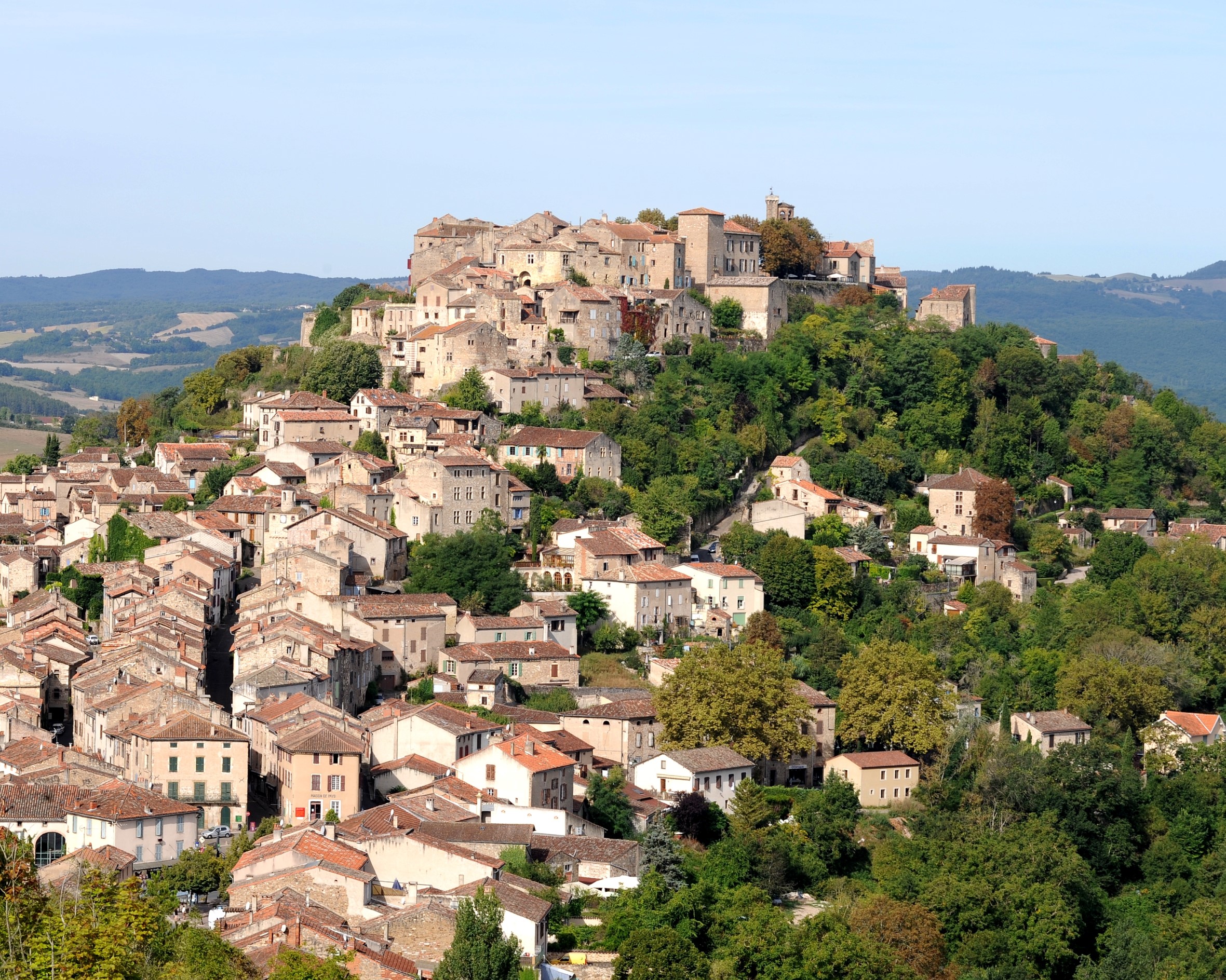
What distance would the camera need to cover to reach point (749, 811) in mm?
47469

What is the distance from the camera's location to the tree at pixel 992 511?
6881 cm

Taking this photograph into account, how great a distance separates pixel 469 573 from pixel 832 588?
12.7 metres

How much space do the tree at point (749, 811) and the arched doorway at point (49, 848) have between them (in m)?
16.2

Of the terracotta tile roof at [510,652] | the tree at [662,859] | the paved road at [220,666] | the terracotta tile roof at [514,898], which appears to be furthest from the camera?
the terracotta tile roof at [510,652]

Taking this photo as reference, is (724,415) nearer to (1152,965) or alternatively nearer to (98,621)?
(98,621)

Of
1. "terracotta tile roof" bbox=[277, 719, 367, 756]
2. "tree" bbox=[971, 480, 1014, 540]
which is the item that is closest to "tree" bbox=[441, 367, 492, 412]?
"tree" bbox=[971, 480, 1014, 540]

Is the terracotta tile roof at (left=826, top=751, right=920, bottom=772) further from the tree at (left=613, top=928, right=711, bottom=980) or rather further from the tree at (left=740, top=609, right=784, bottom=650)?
the tree at (left=613, top=928, right=711, bottom=980)

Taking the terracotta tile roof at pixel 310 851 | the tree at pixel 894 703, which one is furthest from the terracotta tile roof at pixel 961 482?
the terracotta tile roof at pixel 310 851

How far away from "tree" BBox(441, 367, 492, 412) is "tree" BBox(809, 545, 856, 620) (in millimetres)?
12263

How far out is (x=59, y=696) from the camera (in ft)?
163

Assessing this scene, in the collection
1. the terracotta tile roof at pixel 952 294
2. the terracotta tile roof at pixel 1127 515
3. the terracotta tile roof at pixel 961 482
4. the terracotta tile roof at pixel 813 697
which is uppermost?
the terracotta tile roof at pixel 952 294

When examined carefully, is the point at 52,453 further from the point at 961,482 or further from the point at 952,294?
the point at 952,294

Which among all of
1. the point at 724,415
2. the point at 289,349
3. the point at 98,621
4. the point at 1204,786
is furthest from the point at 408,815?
the point at 289,349

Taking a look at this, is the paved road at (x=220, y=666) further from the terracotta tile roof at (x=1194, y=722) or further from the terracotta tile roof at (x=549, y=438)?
the terracotta tile roof at (x=1194, y=722)
